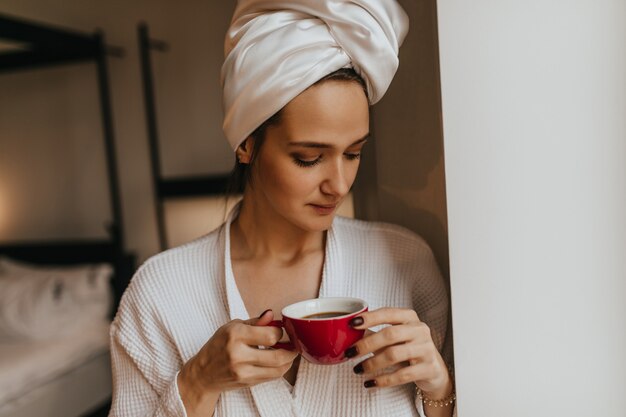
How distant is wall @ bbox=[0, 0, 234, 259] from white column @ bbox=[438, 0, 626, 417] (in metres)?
2.75

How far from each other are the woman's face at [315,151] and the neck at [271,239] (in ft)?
0.53

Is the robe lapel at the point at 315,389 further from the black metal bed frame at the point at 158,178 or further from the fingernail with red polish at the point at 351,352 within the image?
the black metal bed frame at the point at 158,178

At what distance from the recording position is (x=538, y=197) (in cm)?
66

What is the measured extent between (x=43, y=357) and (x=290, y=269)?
192cm

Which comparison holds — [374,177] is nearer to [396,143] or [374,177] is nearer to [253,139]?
[396,143]

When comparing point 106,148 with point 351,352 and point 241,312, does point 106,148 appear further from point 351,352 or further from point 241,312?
point 351,352

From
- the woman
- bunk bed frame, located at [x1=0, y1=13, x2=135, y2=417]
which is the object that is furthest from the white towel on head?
bunk bed frame, located at [x1=0, y1=13, x2=135, y2=417]

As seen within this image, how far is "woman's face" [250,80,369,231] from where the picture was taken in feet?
2.68

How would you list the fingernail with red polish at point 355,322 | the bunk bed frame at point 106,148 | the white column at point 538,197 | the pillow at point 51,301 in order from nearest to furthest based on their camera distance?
the white column at point 538,197, the fingernail with red polish at point 355,322, the pillow at point 51,301, the bunk bed frame at point 106,148

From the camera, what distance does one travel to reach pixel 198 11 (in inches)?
129

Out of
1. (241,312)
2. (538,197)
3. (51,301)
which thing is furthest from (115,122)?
(538,197)

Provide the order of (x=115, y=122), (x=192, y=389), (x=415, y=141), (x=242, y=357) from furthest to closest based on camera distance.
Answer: (x=115, y=122)
(x=415, y=141)
(x=192, y=389)
(x=242, y=357)

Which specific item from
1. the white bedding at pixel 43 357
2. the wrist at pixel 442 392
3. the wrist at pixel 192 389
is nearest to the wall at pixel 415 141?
the wrist at pixel 442 392

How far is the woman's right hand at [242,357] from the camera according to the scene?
2.52 feet
